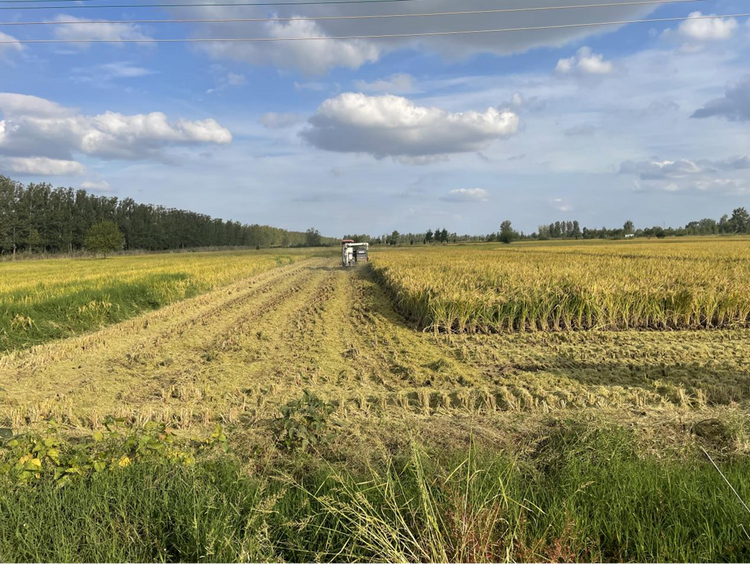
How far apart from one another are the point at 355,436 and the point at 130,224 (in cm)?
9832

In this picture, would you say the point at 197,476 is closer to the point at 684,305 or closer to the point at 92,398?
the point at 92,398

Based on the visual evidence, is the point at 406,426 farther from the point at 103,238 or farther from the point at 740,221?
the point at 740,221

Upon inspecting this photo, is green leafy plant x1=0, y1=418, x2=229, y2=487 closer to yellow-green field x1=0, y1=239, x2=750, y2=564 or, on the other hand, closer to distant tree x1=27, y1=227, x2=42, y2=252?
yellow-green field x1=0, y1=239, x2=750, y2=564

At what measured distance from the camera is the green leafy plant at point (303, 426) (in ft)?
12.8

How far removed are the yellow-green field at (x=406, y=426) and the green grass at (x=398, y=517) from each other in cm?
2

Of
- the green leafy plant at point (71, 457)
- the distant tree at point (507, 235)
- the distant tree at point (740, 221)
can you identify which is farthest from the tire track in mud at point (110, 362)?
the distant tree at point (740, 221)

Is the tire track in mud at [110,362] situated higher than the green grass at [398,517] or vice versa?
the green grass at [398,517]

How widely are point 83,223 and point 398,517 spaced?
88.9 m

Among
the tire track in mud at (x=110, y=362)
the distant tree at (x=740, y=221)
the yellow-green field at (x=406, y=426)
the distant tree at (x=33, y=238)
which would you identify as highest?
the distant tree at (x=740, y=221)

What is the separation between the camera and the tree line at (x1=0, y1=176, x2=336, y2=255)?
63.6 metres

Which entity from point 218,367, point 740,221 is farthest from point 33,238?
point 740,221

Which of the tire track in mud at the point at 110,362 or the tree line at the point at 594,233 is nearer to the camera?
the tire track in mud at the point at 110,362

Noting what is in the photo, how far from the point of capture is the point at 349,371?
7.36m

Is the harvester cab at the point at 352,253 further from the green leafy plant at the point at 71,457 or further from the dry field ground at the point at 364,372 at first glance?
the green leafy plant at the point at 71,457
